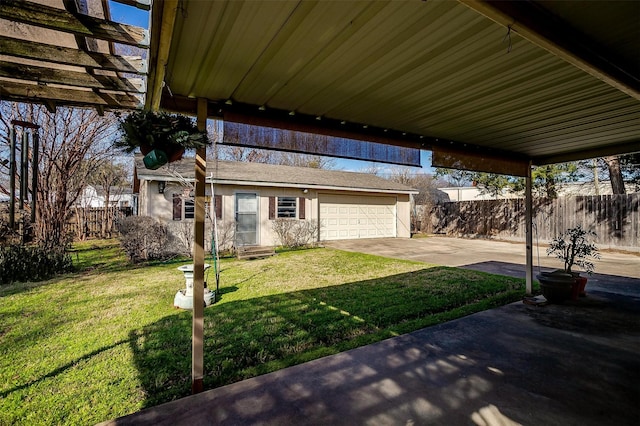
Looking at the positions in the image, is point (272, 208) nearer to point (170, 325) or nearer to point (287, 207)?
point (287, 207)

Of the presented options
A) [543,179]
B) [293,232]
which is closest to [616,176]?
[543,179]

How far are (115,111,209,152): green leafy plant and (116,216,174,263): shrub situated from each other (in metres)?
6.52

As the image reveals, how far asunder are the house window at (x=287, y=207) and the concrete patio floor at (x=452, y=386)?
866cm

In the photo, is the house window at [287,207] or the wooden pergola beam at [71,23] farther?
the house window at [287,207]

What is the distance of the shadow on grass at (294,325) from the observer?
2918 mm

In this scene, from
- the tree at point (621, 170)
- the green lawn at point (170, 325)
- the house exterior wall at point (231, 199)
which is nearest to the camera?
the green lawn at point (170, 325)

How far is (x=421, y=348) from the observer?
10.8ft

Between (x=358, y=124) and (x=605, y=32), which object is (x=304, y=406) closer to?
(x=358, y=124)

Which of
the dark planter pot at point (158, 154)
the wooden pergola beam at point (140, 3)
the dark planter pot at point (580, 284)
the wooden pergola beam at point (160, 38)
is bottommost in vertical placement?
the dark planter pot at point (580, 284)

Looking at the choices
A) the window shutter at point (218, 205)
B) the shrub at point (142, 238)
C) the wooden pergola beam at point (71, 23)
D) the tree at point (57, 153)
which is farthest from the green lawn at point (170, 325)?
the window shutter at point (218, 205)

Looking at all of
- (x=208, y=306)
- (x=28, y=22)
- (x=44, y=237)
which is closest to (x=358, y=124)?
(x=28, y=22)

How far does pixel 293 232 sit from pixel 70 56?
9.86 m

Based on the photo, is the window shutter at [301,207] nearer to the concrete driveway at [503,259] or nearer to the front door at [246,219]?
the concrete driveway at [503,259]

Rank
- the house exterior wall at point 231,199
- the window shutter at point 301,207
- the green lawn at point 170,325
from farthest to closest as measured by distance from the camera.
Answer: the window shutter at point 301,207
the house exterior wall at point 231,199
the green lawn at point 170,325
